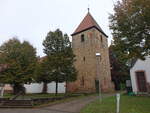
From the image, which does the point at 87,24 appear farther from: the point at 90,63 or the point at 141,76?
the point at 141,76

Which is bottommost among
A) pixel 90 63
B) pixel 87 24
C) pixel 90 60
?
pixel 90 63

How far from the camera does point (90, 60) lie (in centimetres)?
2962

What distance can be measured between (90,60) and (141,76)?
437 inches

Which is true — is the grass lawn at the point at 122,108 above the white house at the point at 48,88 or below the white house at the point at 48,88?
below

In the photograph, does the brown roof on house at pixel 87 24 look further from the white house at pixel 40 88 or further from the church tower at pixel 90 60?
the white house at pixel 40 88

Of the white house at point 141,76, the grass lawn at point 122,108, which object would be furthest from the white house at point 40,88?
the grass lawn at point 122,108

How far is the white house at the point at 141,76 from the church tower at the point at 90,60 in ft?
25.6

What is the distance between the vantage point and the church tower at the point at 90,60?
28531 mm

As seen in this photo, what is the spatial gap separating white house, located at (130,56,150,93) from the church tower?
7.80m

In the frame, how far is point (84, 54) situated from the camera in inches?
1210

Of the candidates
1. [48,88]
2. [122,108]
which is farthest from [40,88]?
[122,108]

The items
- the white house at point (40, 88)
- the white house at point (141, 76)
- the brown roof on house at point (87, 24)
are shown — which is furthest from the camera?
the white house at point (40, 88)

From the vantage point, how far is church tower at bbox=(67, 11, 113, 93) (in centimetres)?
2853

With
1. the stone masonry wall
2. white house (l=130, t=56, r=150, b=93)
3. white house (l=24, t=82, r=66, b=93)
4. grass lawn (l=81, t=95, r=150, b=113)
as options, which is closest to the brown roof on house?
the stone masonry wall
